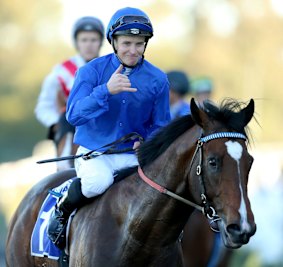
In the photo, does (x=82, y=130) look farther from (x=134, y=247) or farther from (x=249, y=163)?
(x=249, y=163)

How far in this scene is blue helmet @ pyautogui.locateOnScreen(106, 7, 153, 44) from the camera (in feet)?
22.0

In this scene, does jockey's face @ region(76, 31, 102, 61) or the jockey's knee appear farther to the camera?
jockey's face @ region(76, 31, 102, 61)

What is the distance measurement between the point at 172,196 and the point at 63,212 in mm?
1037

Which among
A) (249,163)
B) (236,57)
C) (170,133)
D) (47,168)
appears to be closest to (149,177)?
(170,133)

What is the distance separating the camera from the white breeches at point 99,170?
678 centimetres

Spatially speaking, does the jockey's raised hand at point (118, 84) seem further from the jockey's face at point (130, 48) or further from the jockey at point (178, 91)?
the jockey at point (178, 91)

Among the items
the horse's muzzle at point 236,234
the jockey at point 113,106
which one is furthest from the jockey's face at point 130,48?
the horse's muzzle at point 236,234

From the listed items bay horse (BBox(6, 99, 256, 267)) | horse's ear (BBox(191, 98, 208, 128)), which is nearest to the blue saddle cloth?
bay horse (BBox(6, 99, 256, 267))

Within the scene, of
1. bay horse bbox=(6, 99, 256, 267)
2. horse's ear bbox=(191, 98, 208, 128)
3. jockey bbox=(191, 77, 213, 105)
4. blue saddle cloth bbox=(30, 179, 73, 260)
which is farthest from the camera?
jockey bbox=(191, 77, 213, 105)

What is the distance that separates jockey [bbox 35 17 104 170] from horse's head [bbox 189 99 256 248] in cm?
398

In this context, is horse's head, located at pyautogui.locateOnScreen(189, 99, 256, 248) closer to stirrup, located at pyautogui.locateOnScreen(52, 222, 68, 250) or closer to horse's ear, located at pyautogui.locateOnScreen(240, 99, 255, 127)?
horse's ear, located at pyautogui.locateOnScreen(240, 99, 255, 127)

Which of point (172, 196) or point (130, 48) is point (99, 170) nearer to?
point (172, 196)

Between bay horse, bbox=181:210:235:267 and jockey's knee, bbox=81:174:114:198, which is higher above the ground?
jockey's knee, bbox=81:174:114:198

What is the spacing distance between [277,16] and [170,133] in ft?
124
